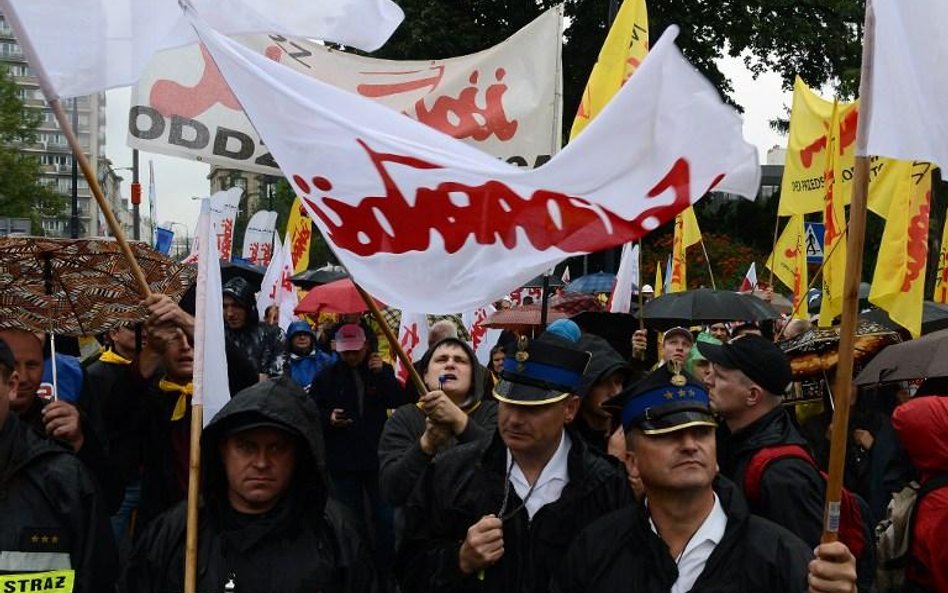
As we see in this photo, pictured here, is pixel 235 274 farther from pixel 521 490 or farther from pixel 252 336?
pixel 521 490

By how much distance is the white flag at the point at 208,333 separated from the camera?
3.64 meters

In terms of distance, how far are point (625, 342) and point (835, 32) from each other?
83.4 feet

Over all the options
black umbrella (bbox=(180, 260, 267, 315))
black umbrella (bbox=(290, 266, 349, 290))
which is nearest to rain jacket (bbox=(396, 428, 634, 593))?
black umbrella (bbox=(180, 260, 267, 315))

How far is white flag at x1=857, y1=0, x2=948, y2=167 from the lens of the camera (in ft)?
10.1

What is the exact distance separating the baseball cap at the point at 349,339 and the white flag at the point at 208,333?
13.7ft

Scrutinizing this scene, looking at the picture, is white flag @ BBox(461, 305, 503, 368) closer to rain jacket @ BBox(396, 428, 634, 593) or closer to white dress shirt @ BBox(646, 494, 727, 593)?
rain jacket @ BBox(396, 428, 634, 593)

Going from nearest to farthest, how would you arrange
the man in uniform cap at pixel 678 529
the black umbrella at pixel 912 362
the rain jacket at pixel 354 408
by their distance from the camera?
1. the man in uniform cap at pixel 678 529
2. the black umbrella at pixel 912 362
3. the rain jacket at pixel 354 408

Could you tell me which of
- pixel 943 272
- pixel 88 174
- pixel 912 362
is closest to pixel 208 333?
pixel 88 174

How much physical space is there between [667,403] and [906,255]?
460cm

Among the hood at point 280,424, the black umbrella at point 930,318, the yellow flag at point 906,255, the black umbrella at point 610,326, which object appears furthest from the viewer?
the black umbrella at point 930,318

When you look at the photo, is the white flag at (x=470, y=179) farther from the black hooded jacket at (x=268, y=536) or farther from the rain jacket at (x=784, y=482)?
the rain jacket at (x=784, y=482)

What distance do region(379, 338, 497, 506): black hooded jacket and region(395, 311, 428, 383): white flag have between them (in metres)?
3.04

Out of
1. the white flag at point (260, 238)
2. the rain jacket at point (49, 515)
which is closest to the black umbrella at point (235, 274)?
the rain jacket at point (49, 515)

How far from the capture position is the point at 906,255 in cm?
748
